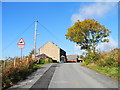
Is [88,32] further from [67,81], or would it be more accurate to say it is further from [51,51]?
[51,51]

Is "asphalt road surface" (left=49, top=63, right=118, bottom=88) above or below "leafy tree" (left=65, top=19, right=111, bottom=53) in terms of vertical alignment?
below

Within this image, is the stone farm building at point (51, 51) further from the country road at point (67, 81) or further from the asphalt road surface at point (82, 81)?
the asphalt road surface at point (82, 81)

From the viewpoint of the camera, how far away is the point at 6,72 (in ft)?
35.7

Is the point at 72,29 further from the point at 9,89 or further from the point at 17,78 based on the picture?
the point at 9,89

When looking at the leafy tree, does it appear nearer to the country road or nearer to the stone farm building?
the country road

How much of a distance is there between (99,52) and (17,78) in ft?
56.5

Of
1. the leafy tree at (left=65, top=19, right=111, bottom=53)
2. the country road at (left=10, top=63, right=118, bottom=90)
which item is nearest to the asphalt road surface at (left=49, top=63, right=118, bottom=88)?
the country road at (left=10, top=63, right=118, bottom=90)

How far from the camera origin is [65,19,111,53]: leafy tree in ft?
92.2

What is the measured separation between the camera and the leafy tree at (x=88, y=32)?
28109 millimetres

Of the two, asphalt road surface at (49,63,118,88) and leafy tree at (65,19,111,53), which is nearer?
asphalt road surface at (49,63,118,88)

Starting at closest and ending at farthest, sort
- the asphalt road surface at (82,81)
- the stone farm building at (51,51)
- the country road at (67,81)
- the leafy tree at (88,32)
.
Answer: the country road at (67,81), the asphalt road surface at (82,81), the leafy tree at (88,32), the stone farm building at (51,51)

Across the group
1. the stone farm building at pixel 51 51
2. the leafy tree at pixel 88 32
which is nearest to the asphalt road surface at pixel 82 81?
the leafy tree at pixel 88 32

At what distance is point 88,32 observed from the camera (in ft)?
94.5

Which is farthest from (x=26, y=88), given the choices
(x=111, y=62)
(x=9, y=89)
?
(x=111, y=62)
